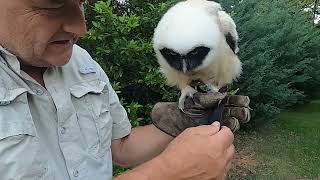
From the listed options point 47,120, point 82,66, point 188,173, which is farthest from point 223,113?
point 47,120

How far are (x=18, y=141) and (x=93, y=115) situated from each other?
0.35m

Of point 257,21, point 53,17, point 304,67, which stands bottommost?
point 304,67

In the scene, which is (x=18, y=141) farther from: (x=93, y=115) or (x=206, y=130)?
(x=206, y=130)

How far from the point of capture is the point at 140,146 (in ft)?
7.08

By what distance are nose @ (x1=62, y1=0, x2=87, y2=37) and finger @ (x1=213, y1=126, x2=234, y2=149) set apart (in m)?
0.58

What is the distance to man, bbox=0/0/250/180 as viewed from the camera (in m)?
1.52

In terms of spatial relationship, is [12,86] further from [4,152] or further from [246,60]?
[246,60]

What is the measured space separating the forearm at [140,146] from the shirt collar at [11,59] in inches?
26.2

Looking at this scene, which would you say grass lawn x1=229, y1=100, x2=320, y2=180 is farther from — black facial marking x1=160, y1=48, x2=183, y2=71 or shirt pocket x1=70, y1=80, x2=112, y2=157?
shirt pocket x1=70, y1=80, x2=112, y2=157

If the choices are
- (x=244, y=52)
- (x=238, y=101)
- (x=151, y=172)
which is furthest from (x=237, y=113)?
(x=244, y=52)

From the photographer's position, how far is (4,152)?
1479 mm

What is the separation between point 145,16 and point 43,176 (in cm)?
280

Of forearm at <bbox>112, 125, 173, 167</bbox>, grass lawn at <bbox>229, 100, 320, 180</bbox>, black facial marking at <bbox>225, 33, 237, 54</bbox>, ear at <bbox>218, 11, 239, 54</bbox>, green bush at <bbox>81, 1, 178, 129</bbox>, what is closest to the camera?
forearm at <bbox>112, 125, 173, 167</bbox>

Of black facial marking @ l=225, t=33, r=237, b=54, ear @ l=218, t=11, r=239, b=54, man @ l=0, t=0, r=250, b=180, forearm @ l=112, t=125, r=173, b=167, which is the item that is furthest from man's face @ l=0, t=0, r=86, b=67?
black facial marking @ l=225, t=33, r=237, b=54
